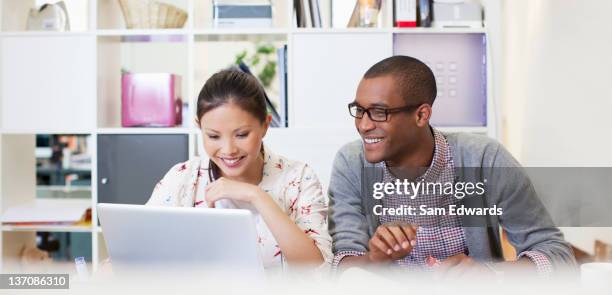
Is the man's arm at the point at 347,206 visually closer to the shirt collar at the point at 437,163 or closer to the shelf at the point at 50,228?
the shirt collar at the point at 437,163

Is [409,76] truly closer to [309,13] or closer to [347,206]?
[347,206]

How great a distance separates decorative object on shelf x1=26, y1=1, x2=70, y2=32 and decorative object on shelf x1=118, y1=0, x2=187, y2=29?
170mm

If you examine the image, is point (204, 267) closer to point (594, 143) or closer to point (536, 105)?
point (594, 143)

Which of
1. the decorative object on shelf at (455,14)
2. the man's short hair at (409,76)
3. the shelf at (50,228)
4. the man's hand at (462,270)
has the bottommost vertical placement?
the shelf at (50,228)

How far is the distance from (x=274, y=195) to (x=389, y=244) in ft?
0.99

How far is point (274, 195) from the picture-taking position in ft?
3.51

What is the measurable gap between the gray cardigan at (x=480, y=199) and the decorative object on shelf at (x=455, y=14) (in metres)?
0.72

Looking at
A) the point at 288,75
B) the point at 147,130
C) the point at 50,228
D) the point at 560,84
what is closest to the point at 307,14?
the point at 288,75

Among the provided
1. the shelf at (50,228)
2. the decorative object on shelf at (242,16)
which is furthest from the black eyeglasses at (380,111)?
the shelf at (50,228)

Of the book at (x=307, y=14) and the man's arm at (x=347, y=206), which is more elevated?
the book at (x=307, y=14)

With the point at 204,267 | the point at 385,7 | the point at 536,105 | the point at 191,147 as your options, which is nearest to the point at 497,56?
the point at 536,105

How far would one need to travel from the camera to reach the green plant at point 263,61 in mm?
3164

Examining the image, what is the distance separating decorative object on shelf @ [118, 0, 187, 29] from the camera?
5.64 feet

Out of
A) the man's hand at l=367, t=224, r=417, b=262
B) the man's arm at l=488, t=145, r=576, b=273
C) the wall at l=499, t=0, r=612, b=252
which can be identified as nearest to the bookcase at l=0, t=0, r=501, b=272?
the wall at l=499, t=0, r=612, b=252
